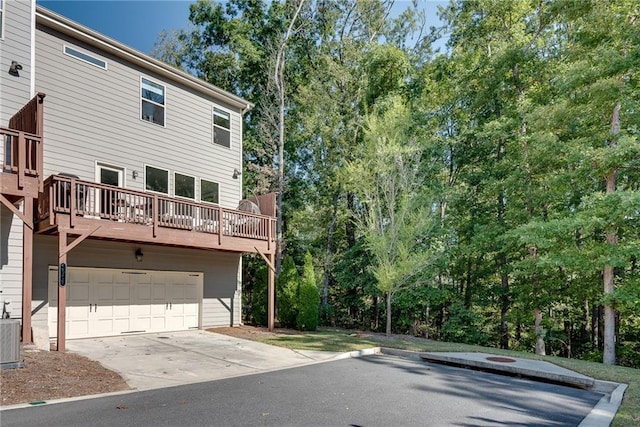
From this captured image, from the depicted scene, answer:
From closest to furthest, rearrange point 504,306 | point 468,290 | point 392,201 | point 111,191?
point 111,191
point 392,201
point 504,306
point 468,290

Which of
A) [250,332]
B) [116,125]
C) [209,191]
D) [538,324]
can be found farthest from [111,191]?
[538,324]

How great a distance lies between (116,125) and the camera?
10766 millimetres

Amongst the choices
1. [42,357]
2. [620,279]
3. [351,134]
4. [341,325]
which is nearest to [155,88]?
[42,357]

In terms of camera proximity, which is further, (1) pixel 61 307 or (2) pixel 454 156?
(2) pixel 454 156

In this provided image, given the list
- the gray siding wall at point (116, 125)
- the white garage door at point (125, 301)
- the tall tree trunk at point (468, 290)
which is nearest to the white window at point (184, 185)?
the gray siding wall at point (116, 125)

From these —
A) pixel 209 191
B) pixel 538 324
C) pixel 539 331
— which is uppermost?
pixel 209 191

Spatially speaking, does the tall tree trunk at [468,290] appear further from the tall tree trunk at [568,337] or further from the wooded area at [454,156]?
the tall tree trunk at [568,337]

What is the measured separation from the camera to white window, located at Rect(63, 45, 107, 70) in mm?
9993

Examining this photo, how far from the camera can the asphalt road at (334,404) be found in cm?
451

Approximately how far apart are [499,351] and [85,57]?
1322cm

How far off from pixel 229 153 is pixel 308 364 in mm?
8262

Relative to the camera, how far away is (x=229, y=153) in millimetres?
13625

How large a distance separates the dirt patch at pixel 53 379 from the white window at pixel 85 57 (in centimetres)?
732

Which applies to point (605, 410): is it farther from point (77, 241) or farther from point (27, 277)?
point (27, 277)
